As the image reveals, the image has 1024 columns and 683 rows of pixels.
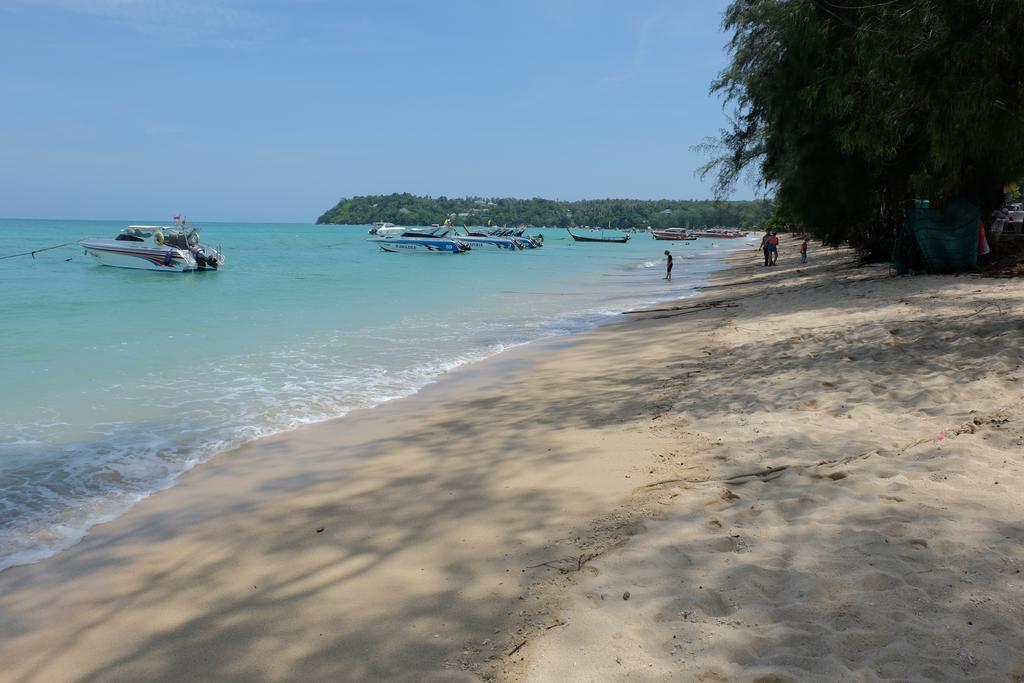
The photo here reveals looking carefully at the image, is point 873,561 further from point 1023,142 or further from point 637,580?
point 1023,142

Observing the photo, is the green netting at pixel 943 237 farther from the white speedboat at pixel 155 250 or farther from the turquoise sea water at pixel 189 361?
the white speedboat at pixel 155 250

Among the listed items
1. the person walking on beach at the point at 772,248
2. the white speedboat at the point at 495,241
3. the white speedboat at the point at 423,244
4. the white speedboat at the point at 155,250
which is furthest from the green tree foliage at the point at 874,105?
the white speedboat at the point at 495,241

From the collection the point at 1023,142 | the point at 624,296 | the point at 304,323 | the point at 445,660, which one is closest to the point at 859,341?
the point at 1023,142

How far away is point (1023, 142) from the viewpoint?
8.88 meters

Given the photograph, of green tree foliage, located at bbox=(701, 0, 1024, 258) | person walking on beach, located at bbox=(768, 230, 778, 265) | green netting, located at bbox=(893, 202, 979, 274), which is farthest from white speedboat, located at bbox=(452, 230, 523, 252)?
green netting, located at bbox=(893, 202, 979, 274)

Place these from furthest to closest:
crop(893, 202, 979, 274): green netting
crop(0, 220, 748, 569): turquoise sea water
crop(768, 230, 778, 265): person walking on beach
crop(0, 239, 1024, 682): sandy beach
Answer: crop(768, 230, 778, 265): person walking on beach
crop(893, 202, 979, 274): green netting
crop(0, 220, 748, 569): turquoise sea water
crop(0, 239, 1024, 682): sandy beach

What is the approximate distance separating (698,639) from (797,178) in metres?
16.8

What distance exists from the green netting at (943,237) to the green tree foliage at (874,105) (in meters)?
0.46

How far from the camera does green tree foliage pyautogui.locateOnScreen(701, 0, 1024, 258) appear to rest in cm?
756

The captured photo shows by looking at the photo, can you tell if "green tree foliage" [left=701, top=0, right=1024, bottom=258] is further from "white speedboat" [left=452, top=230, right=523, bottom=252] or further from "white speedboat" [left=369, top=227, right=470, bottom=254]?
"white speedboat" [left=452, top=230, right=523, bottom=252]

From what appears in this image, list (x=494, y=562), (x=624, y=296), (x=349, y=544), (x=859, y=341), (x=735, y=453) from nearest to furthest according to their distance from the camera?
(x=494, y=562) < (x=349, y=544) < (x=735, y=453) < (x=859, y=341) < (x=624, y=296)

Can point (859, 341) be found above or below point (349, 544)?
above

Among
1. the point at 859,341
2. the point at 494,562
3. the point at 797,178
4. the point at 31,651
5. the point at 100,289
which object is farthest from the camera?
the point at 100,289

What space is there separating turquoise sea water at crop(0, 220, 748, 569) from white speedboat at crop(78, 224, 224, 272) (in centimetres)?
388
